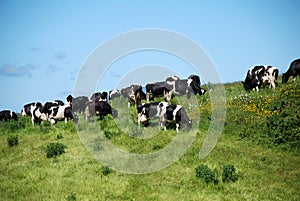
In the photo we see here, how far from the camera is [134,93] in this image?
33281mm

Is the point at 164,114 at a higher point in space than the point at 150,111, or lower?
lower

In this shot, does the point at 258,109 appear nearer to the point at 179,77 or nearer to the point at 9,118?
the point at 179,77

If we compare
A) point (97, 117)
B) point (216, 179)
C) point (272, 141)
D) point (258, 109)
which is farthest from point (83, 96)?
point (216, 179)

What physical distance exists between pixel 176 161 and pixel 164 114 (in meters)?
6.31

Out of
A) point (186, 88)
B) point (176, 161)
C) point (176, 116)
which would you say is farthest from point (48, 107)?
point (176, 161)

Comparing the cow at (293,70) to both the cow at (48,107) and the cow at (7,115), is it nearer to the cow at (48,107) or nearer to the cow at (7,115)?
the cow at (48,107)

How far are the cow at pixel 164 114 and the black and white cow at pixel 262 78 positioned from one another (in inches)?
405

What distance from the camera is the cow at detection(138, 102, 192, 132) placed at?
23656 millimetres

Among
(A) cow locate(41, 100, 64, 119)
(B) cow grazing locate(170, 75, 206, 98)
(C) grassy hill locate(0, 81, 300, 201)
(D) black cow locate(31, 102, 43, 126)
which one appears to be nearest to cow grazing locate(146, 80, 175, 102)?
(B) cow grazing locate(170, 75, 206, 98)

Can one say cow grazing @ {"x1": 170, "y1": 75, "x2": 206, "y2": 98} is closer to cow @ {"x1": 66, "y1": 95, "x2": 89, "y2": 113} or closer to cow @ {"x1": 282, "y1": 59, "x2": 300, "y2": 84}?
cow @ {"x1": 282, "y1": 59, "x2": 300, "y2": 84}

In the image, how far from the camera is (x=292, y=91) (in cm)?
2569

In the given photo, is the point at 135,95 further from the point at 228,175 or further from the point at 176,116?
the point at 228,175

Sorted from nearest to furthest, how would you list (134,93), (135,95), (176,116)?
(176,116) < (135,95) < (134,93)

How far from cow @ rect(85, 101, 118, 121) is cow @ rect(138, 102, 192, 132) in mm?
4466
